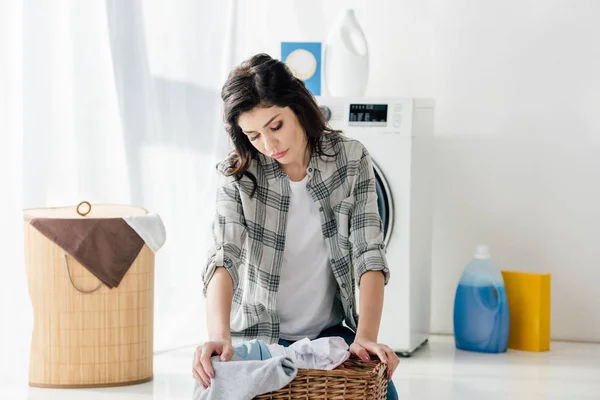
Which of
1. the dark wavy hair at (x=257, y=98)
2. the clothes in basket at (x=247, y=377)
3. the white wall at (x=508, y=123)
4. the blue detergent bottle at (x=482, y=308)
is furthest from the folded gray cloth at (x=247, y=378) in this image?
the white wall at (x=508, y=123)

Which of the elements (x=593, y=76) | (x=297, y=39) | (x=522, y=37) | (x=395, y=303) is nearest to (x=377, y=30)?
(x=297, y=39)

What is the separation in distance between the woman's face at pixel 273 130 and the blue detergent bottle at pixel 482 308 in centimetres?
191

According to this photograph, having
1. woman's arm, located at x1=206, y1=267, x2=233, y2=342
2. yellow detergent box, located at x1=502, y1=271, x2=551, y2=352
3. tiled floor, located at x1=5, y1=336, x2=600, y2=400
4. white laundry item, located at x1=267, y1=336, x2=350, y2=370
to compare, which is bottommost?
tiled floor, located at x1=5, y1=336, x2=600, y2=400

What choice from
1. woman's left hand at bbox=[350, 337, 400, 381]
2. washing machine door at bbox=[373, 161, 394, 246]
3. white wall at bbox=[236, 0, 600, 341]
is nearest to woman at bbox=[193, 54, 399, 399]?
woman's left hand at bbox=[350, 337, 400, 381]

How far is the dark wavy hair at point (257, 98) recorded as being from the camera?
1.64 m

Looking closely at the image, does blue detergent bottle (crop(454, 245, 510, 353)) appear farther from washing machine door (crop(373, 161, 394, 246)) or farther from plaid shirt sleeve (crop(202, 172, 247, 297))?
plaid shirt sleeve (crop(202, 172, 247, 297))

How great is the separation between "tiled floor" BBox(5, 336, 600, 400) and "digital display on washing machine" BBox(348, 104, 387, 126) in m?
0.88

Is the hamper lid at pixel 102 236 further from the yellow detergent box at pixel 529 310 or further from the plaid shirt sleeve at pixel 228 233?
the yellow detergent box at pixel 529 310

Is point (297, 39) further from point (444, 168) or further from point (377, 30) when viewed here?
point (444, 168)

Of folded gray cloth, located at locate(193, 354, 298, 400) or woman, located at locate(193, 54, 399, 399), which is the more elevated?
woman, located at locate(193, 54, 399, 399)

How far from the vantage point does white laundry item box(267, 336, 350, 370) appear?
4.90 feet

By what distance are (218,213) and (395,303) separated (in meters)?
1.68

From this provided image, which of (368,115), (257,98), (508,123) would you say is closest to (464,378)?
(368,115)

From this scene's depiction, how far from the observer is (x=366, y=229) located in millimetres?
1729
